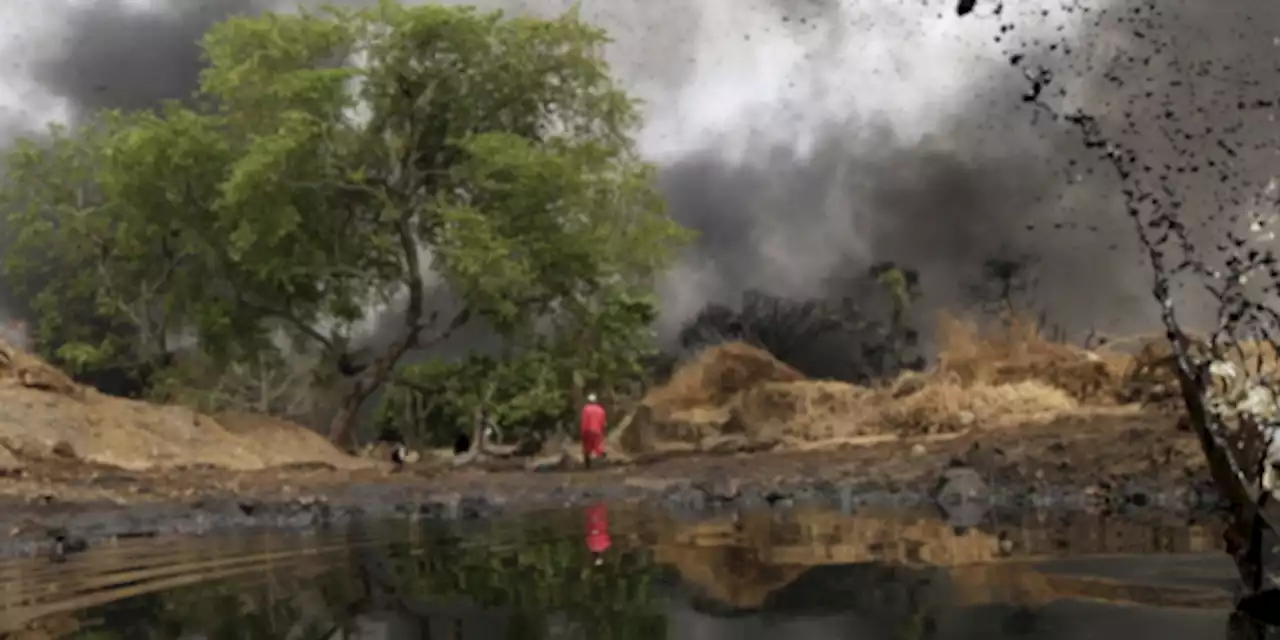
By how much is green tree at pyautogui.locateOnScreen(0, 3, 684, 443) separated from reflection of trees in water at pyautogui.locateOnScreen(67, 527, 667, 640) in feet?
39.3

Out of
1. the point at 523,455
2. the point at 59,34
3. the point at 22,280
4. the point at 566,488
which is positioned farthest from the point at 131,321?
the point at 566,488

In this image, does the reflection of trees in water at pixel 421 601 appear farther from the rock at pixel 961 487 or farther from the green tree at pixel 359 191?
the green tree at pixel 359 191

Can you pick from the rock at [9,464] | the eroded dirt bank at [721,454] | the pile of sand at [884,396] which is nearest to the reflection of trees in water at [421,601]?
the eroded dirt bank at [721,454]

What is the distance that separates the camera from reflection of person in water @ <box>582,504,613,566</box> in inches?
276

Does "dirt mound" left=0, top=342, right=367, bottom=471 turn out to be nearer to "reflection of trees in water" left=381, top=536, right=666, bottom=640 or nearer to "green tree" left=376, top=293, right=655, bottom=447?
"green tree" left=376, top=293, right=655, bottom=447

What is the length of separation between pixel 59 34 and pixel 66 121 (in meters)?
1.56

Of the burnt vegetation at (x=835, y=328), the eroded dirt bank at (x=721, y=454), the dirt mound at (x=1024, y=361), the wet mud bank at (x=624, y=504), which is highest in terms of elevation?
the burnt vegetation at (x=835, y=328)

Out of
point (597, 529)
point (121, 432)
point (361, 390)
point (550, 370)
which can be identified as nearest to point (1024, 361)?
point (550, 370)

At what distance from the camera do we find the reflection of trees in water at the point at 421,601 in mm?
4707

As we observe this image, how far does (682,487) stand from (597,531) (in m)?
3.88

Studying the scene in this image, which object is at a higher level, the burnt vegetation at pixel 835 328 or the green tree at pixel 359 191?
the green tree at pixel 359 191

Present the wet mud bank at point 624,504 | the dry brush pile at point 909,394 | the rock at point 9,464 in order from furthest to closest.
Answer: the dry brush pile at point 909,394, the rock at point 9,464, the wet mud bank at point 624,504

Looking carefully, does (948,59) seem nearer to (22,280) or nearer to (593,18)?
(593,18)

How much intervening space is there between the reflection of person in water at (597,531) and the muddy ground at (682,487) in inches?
26.8
